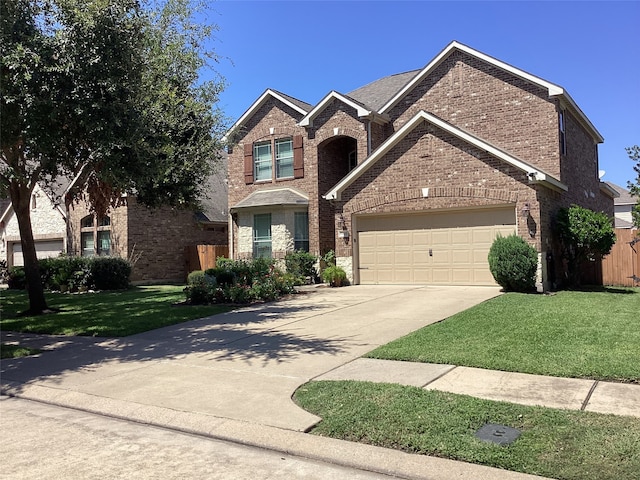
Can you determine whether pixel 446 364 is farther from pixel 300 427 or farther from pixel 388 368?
pixel 300 427

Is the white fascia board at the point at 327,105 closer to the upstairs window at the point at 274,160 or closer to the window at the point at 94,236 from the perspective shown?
the upstairs window at the point at 274,160

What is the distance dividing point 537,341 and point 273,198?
14888 mm

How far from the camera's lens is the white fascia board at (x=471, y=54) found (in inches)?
675

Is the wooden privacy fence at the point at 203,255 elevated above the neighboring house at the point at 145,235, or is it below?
below

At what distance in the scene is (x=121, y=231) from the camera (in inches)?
941

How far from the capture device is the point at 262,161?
76.3 feet

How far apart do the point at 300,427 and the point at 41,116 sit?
777 centimetres

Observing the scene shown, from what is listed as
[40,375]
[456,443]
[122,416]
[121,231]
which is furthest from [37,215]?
[456,443]

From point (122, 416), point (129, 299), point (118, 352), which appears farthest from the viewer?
point (129, 299)

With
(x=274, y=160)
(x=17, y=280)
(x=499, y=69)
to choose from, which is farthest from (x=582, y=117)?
(x=17, y=280)

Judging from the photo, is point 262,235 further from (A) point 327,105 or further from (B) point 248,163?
(A) point 327,105

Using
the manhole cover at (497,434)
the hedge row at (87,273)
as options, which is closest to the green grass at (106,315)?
the hedge row at (87,273)

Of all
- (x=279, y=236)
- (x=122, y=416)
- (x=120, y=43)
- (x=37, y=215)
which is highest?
(x=120, y=43)

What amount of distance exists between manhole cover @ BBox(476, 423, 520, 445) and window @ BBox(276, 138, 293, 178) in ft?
60.0
